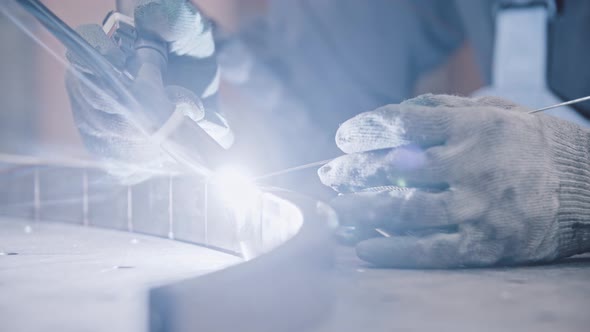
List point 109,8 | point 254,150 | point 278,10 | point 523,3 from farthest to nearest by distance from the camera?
point 254,150 < point 278,10 < point 523,3 < point 109,8

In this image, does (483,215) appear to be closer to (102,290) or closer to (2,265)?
(102,290)

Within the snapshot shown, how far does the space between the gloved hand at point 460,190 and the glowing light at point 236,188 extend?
8.8 inches

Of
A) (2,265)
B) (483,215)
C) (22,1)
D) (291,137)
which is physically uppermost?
(22,1)

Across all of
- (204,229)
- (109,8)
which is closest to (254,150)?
(204,229)

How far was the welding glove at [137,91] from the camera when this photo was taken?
853mm

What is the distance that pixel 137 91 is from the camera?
79cm

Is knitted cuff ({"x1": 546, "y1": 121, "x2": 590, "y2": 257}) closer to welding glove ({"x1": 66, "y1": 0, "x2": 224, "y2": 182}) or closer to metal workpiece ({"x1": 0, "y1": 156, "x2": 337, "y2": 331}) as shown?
metal workpiece ({"x1": 0, "y1": 156, "x2": 337, "y2": 331})

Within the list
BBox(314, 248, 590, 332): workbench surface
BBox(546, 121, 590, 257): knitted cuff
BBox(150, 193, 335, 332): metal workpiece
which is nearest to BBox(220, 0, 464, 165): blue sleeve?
BBox(546, 121, 590, 257): knitted cuff

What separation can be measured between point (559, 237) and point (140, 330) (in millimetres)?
674

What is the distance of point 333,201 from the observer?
0.76 meters

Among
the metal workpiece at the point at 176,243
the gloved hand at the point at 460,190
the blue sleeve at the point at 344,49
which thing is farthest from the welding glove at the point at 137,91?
the blue sleeve at the point at 344,49

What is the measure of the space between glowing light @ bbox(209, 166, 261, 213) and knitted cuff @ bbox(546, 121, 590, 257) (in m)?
0.54

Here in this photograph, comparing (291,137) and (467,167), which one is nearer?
(467,167)

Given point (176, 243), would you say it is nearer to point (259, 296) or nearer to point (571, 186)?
point (259, 296)
